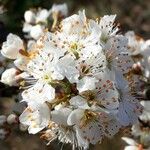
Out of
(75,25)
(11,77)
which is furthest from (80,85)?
(11,77)

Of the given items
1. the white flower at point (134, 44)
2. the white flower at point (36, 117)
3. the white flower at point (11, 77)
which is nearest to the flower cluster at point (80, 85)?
the white flower at point (36, 117)

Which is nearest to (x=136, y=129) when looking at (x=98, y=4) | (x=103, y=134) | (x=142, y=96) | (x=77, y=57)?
(x=142, y=96)

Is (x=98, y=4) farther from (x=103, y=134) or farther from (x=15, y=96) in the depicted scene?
(x=103, y=134)

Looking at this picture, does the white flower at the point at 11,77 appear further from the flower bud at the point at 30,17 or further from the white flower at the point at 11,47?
the flower bud at the point at 30,17

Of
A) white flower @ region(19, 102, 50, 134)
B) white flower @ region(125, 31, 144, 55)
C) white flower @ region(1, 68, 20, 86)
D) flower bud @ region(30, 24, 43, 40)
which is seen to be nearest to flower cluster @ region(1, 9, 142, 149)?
white flower @ region(19, 102, 50, 134)

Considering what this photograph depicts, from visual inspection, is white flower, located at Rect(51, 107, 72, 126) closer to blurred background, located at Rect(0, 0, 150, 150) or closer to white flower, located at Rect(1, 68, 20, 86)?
white flower, located at Rect(1, 68, 20, 86)
